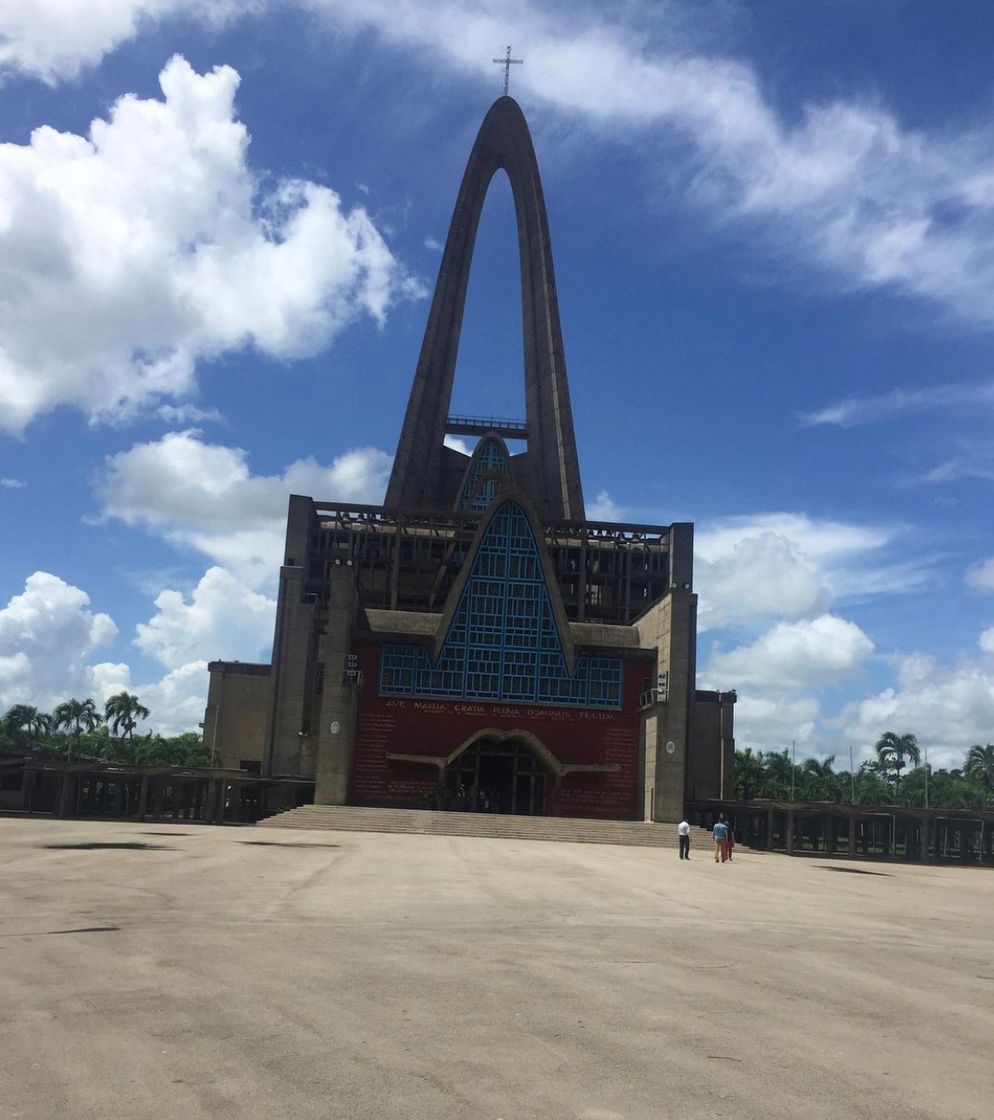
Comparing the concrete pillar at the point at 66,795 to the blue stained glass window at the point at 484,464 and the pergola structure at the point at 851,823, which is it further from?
the blue stained glass window at the point at 484,464

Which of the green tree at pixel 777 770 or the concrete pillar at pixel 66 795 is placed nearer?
the concrete pillar at pixel 66 795

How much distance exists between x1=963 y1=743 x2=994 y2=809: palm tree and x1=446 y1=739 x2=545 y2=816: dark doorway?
231 feet

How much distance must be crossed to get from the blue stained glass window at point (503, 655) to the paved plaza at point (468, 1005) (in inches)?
1455

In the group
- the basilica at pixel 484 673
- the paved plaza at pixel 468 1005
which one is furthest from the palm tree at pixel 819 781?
the paved plaza at pixel 468 1005

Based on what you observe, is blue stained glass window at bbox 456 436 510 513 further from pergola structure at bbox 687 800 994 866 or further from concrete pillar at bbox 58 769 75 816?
concrete pillar at bbox 58 769 75 816

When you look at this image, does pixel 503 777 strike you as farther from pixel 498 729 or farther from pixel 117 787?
pixel 117 787

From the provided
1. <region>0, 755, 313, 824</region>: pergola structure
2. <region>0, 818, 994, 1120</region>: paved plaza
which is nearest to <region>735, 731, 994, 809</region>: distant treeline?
<region>0, 755, 313, 824</region>: pergola structure

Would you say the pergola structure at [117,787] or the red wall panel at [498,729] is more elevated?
the red wall panel at [498,729]

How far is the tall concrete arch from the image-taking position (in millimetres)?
85500

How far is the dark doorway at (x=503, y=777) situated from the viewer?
58.1 meters

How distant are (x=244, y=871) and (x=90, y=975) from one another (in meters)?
12.7

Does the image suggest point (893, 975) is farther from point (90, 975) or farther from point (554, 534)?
point (554, 534)

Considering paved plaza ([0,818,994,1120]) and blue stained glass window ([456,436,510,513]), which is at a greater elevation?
blue stained glass window ([456,436,510,513])

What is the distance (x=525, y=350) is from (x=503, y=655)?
44.1 m
